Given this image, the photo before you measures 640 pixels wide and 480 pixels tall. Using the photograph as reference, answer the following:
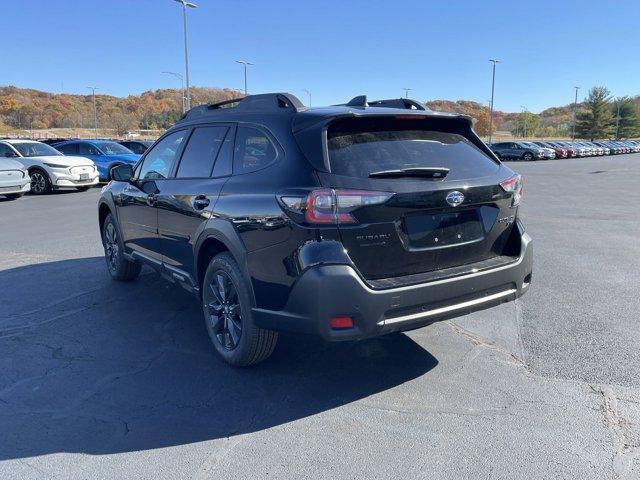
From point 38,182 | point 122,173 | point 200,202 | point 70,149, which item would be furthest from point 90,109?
point 200,202

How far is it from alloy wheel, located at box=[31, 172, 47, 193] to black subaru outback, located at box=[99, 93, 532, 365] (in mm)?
14271

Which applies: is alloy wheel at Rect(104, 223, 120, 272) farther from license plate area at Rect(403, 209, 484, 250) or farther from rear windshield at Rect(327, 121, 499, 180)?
license plate area at Rect(403, 209, 484, 250)

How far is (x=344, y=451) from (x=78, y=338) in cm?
263

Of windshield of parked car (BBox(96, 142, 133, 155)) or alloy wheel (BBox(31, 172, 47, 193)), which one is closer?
alloy wheel (BBox(31, 172, 47, 193))

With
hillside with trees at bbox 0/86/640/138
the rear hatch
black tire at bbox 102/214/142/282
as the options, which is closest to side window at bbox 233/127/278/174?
the rear hatch

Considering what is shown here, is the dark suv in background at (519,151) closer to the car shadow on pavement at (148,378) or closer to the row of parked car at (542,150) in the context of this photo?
the row of parked car at (542,150)

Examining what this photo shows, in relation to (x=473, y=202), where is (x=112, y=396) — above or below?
below

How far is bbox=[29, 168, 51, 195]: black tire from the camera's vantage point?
53.6 feet

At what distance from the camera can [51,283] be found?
5977 mm

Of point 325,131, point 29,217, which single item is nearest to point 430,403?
point 325,131

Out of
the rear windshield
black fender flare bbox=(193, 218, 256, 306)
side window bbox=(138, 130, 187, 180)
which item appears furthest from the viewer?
side window bbox=(138, 130, 187, 180)

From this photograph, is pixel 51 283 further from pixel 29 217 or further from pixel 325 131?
pixel 29 217

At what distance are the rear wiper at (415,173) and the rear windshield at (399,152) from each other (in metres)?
0.04

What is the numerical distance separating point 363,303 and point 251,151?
135 cm
